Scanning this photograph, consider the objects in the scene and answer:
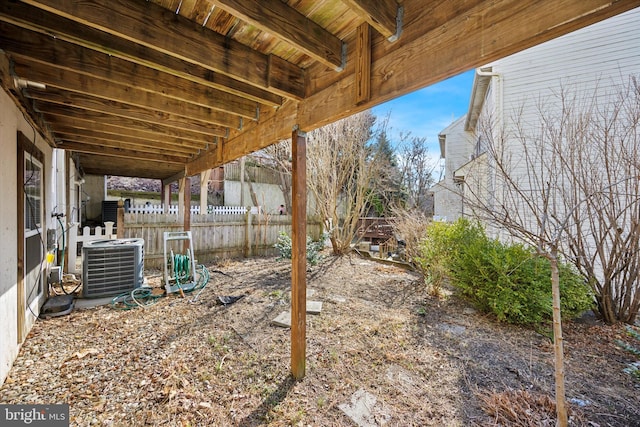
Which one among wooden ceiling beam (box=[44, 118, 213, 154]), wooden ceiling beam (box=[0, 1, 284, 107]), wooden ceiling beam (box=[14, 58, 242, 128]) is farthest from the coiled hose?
wooden ceiling beam (box=[0, 1, 284, 107])

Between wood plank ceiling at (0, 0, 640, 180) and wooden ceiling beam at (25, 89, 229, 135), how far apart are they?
0.01 m

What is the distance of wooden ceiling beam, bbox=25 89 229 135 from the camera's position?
2.49 meters

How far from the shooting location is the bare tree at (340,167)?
23.3ft

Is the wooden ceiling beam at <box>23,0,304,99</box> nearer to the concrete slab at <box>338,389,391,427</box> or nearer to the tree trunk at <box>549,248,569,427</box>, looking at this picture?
the tree trunk at <box>549,248,569,427</box>

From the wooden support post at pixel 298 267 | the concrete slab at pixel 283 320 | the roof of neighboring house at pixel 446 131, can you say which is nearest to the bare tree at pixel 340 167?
the concrete slab at pixel 283 320

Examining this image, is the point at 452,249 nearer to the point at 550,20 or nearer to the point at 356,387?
the point at 356,387

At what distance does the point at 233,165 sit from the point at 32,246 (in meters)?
9.51

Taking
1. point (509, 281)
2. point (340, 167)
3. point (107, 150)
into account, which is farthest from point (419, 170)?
point (107, 150)

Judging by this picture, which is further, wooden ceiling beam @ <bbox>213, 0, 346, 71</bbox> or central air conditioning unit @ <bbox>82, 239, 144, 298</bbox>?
central air conditioning unit @ <bbox>82, 239, 144, 298</bbox>

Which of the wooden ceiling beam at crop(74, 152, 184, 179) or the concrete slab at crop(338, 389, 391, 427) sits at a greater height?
the wooden ceiling beam at crop(74, 152, 184, 179)

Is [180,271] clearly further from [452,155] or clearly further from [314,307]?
[452,155]

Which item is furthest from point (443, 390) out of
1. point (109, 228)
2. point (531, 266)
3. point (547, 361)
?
point (109, 228)

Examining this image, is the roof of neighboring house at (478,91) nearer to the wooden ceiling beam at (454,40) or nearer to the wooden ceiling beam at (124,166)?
Answer: the wooden ceiling beam at (454,40)

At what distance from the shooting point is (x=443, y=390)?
7.13ft
